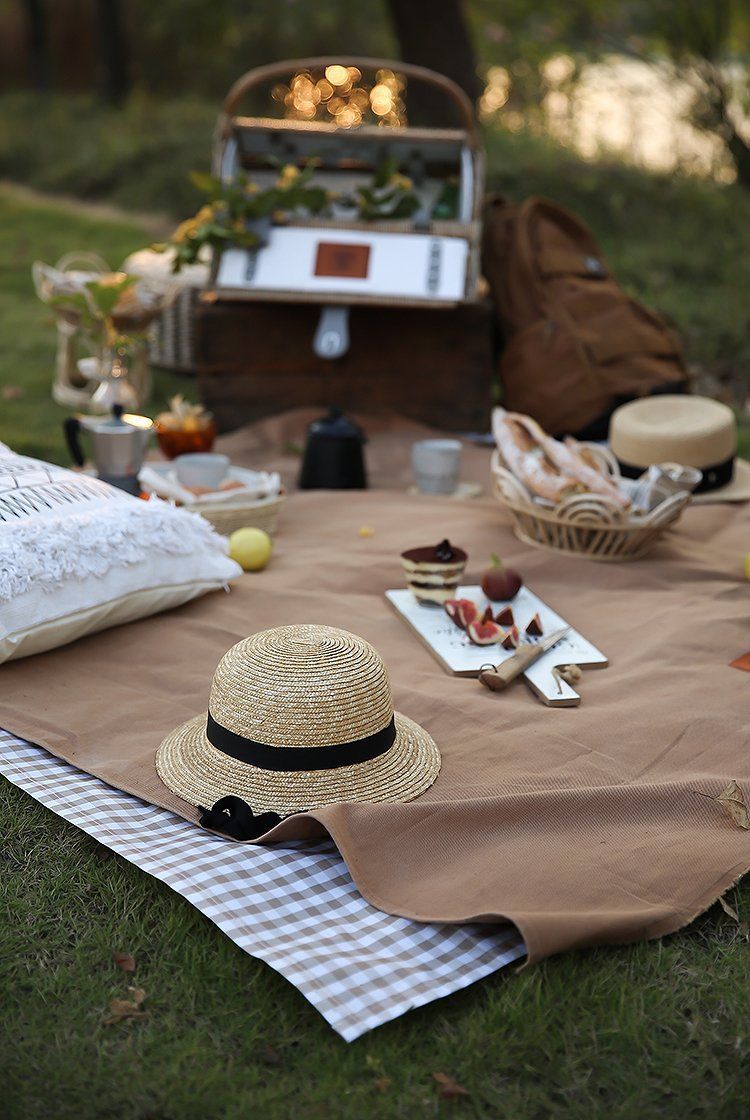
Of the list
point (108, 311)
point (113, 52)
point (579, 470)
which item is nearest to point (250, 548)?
point (579, 470)

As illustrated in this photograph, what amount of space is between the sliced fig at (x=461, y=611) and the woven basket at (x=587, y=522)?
0.60 m

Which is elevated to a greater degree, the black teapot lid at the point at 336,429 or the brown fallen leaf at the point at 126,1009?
the black teapot lid at the point at 336,429

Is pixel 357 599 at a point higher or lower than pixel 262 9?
lower

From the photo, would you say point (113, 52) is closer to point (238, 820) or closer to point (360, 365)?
point (360, 365)

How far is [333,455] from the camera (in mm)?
4609

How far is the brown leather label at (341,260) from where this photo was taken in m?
5.36

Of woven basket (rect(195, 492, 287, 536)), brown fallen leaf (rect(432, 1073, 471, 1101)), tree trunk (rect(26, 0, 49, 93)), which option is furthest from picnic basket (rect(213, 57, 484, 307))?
tree trunk (rect(26, 0, 49, 93))

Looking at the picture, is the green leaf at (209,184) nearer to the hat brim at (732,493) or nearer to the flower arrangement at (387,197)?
the flower arrangement at (387,197)

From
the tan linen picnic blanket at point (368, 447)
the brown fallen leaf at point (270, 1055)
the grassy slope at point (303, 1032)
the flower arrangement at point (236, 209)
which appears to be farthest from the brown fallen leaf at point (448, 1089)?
the flower arrangement at point (236, 209)

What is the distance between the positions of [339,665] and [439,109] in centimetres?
705

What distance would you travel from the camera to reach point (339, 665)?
2285 mm

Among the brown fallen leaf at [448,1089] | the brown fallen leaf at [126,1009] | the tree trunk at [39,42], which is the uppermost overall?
the tree trunk at [39,42]

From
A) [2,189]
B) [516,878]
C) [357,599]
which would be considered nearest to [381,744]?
[516,878]

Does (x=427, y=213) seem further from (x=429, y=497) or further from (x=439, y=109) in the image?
(x=439, y=109)
